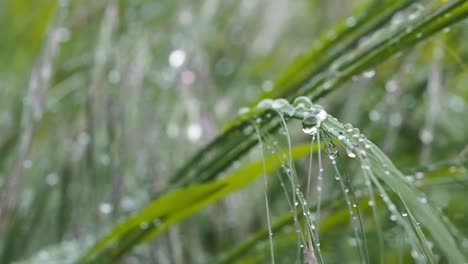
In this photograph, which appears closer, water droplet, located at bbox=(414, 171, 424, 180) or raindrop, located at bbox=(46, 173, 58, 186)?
water droplet, located at bbox=(414, 171, 424, 180)

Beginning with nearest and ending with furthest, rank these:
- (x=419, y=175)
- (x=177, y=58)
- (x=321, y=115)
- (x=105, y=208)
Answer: (x=321, y=115)
(x=419, y=175)
(x=105, y=208)
(x=177, y=58)

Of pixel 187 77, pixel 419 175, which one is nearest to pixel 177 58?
pixel 187 77

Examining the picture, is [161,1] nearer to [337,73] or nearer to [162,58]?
[162,58]

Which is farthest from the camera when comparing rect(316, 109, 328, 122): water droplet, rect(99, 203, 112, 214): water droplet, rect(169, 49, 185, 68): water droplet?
rect(169, 49, 185, 68): water droplet

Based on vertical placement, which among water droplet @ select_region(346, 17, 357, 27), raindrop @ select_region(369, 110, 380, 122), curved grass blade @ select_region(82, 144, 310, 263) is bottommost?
curved grass blade @ select_region(82, 144, 310, 263)

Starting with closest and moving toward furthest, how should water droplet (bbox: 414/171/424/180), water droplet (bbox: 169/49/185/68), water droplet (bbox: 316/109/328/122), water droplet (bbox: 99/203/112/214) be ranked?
1. water droplet (bbox: 316/109/328/122)
2. water droplet (bbox: 414/171/424/180)
3. water droplet (bbox: 99/203/112/214)
4. water droplet (bbox: 169/49/185/68)

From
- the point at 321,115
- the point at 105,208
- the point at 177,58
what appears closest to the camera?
the point at 321,115

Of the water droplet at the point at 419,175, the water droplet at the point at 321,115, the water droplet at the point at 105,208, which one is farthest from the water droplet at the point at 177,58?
the water droplet at the point at 321,115

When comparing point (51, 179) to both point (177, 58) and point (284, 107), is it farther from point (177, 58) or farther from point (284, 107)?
point (284, 107)

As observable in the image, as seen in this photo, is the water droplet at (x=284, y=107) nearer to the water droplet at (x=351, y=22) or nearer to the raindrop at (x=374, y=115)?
the water droplet at (x=351, y=22)

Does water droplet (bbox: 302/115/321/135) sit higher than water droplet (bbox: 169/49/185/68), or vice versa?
water droplet (bbox: 169/49/185/68)

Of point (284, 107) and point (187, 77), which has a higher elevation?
point (187, 77)

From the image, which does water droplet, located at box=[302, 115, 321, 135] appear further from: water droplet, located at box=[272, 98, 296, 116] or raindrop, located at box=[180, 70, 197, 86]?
raindrop, located at box=[180, 70, 197, 86]

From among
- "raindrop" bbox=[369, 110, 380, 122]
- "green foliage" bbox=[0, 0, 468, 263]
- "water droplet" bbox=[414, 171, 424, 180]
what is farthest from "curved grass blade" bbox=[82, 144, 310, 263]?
"raindrop" bbox=[369, 110, 380, 122]
